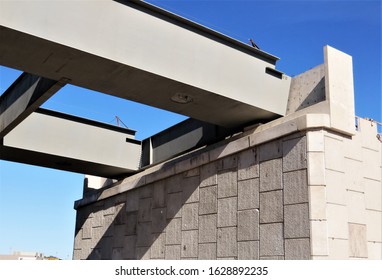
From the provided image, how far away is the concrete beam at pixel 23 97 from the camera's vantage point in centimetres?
1228

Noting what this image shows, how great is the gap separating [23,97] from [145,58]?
206 inches

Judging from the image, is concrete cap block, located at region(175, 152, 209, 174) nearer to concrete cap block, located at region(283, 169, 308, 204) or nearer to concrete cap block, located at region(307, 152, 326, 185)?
concrete cap block, located at region(283, 169, 308, 204)

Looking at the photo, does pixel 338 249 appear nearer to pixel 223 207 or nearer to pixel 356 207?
pixel 356 207

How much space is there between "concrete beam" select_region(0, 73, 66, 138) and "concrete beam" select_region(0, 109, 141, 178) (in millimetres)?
1238

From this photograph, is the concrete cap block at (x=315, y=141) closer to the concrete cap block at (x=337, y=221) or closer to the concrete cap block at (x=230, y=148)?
the concrete cap block at (x=337, y=221)

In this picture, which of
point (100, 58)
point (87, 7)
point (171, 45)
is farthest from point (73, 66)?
point (171, 45)

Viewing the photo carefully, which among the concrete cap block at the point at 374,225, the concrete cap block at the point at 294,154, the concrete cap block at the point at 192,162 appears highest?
the concrete cap block at the point at 192,162

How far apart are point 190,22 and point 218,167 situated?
4679 mm

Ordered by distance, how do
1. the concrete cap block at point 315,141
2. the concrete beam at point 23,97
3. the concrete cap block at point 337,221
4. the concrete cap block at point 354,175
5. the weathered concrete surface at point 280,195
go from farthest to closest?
the concrete beam at point 23,97, the concrete cap block at point 354,175, the concrete cap block at point 315,141, the weathered concrete surface at point 280,195, the concrete cap block at point 337,221

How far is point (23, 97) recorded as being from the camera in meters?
13.8

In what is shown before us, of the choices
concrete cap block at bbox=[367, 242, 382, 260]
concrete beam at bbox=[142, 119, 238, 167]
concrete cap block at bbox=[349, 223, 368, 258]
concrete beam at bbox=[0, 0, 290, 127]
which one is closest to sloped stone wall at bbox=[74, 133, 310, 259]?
concrete beam at bbox=[142, 119, 238, 167]

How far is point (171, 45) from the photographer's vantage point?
11266 millimetres

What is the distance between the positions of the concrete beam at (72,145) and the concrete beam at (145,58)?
6.24 meters

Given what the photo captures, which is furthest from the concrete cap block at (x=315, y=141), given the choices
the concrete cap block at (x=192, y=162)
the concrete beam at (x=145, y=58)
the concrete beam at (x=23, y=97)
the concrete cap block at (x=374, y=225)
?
the concrete beam at (x=23, y=97)
